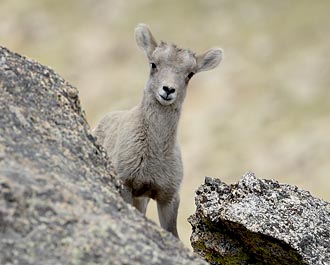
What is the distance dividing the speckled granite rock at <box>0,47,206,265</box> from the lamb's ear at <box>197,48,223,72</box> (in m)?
7.40

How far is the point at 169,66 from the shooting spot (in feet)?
50.9

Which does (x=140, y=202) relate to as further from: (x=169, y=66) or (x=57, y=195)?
(x=57, y=195)

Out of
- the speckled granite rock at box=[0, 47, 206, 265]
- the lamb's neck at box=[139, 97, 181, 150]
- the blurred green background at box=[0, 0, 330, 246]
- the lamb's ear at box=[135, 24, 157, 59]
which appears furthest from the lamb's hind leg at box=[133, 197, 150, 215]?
the blurred green background at box=[0, 0, 330, 246]

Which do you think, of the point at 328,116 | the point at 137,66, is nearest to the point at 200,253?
the point at 328,116

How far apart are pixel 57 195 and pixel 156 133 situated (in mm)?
7245

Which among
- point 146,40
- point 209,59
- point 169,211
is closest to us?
point 169,211

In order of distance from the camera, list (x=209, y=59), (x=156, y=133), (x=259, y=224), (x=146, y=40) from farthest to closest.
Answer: (x=209, y=59)
(x=146, y=40)
(x=156, y=133)
(x=259, y=224)

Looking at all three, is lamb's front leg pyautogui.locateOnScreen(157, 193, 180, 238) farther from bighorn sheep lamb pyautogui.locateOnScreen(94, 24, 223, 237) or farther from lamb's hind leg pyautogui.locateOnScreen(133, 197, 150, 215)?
lamb's hind leg pyautogui.locateOnScreen(133, 197, 150, 215)

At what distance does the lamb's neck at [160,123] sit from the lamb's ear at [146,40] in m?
1.20

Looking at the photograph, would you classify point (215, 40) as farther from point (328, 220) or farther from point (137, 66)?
point (328, 220)

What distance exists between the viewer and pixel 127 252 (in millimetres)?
7316

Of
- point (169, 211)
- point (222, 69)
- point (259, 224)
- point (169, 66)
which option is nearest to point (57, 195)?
point (259, 224)

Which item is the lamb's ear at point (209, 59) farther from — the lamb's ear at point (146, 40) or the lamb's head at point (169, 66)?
the lamb's ear at point (146, 40)

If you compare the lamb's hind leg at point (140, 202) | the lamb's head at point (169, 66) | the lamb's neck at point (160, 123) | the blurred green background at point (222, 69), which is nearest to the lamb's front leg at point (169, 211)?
the lamb's hind leg at point (140, 202)
